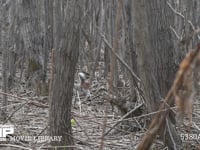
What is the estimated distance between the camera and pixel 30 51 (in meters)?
6.79

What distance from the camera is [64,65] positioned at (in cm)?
281

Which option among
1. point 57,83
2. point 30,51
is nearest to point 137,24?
point 57,83

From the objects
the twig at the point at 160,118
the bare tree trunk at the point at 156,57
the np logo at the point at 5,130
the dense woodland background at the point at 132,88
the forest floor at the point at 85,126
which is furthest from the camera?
the np logo at the point at 5,130

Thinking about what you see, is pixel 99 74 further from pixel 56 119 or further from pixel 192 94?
pixel 192 94

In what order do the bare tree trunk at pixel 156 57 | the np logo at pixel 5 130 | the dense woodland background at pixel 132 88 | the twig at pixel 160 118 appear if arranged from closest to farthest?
the twig at pixel 160 118 < the dense woodland background at pixel 132 88 < the bare tree trunk at pixel 156 57 < the np logo at pixel 5 130

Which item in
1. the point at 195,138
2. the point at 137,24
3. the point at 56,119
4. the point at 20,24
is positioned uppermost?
the point at 20,24

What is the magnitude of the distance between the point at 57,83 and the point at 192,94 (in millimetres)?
1939

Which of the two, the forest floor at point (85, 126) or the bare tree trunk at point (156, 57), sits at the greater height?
the bare tree trunk at point (156, 57)

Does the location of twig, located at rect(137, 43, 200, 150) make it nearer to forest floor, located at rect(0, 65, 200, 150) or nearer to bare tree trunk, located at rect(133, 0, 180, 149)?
forest floor, located at rect(0, 65, 200, 150)

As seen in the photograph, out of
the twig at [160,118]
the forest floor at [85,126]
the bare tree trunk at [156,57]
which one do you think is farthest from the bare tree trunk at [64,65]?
the twig at [160,118]

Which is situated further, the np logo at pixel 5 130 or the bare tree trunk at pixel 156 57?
the np logo at pixel 5 130

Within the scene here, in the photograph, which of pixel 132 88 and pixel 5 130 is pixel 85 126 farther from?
pixel 5 130

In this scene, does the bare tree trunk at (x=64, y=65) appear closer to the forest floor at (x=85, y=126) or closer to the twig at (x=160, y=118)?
the forest floor at (x=85, y=126)

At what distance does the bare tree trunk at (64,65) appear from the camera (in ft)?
8.97
